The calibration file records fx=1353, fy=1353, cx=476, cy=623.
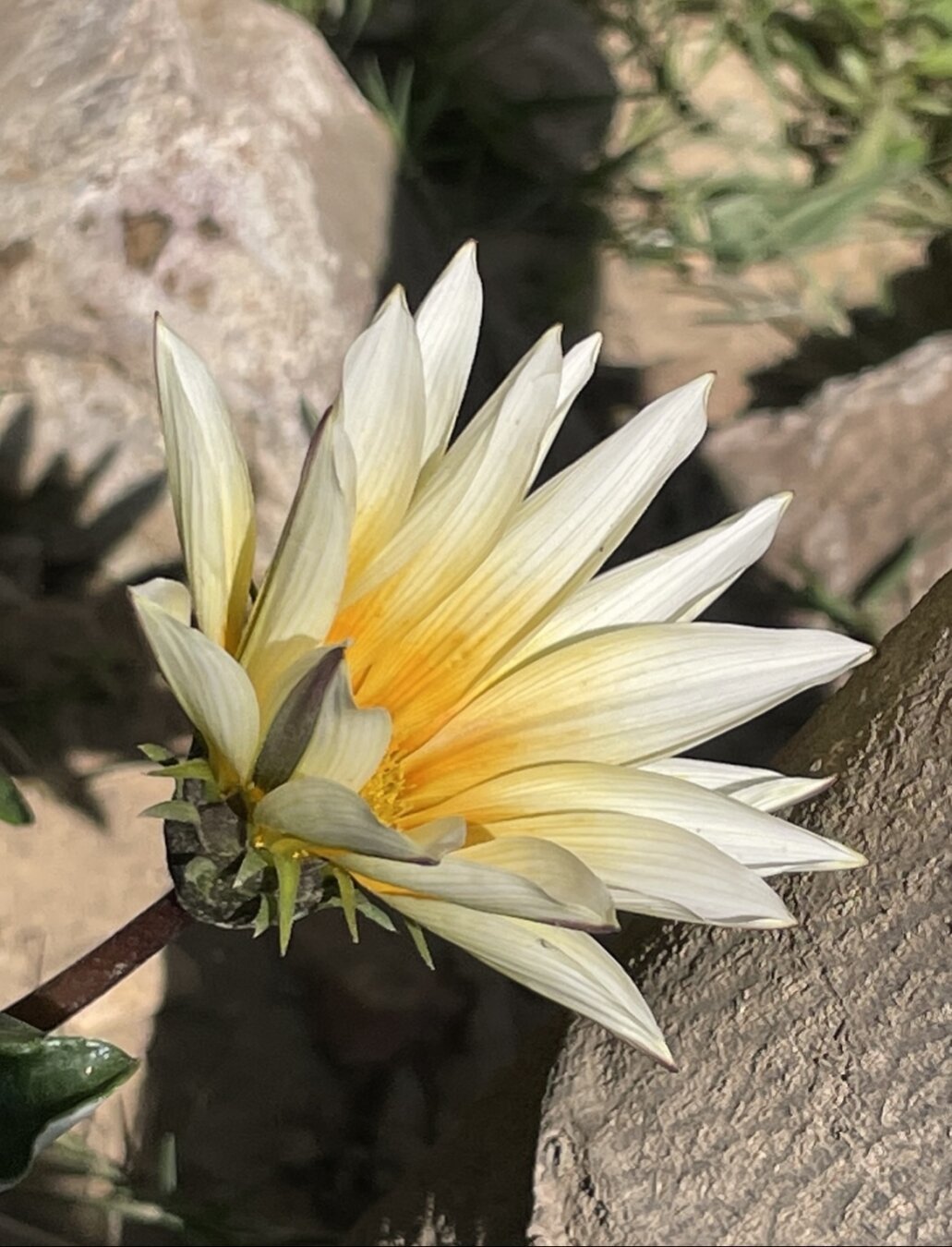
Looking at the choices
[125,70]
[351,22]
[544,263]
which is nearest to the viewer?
[125,70]

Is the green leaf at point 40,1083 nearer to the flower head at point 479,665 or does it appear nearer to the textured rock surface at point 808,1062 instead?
the flower head at point 479,665

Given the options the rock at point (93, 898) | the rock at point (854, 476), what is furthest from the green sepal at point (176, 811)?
the rock at point (854, 476)

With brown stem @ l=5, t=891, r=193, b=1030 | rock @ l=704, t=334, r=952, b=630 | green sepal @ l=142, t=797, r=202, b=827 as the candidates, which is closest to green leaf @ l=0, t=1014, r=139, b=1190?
brown stem @ l=5, t=891, r=193, b=1030

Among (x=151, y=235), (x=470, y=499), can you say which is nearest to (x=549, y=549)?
(x=470, y=499)

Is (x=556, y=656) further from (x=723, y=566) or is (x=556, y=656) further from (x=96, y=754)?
(x=96, y=754)

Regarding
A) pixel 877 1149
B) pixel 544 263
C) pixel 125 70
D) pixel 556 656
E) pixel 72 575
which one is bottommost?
pixel 544 263

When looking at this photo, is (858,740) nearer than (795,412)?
Yes

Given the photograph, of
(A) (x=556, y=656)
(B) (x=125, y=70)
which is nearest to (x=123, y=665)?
(B) (x=125, y=70)
